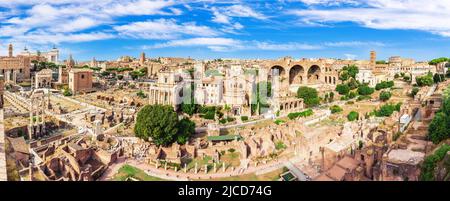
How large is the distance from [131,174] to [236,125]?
5.61 metres

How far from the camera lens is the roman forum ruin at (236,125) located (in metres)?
5.79

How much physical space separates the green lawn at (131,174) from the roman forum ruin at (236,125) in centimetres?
7

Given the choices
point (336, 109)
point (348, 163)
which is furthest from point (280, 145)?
point (336, 109)

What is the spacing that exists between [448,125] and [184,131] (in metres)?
5.32

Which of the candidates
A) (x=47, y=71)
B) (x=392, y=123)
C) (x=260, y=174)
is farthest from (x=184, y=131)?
(x=47, y=71)

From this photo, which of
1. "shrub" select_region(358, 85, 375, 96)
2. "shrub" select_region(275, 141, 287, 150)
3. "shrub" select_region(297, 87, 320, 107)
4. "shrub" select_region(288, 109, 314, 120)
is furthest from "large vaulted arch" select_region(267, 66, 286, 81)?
"shrub" select_region(275, 141, 287, 150)

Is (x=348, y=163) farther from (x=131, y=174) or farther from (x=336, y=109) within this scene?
(x=336, y=109)

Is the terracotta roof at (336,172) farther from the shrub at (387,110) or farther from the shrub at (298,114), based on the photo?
the shrub at (298,114)

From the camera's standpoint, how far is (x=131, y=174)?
5629 mm

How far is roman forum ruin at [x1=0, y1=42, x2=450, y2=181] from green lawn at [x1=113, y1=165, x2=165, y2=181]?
7 centimetres

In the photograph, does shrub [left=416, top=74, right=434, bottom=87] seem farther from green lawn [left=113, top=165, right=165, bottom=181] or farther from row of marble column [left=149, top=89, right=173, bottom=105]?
green lawn [left=113, top=165, right=165, bottom=181]
